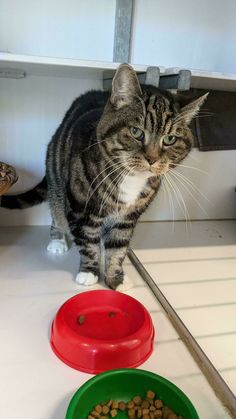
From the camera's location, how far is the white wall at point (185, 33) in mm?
1400

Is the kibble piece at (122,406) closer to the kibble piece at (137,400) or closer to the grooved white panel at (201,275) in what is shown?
the kibble piece at (137,400)

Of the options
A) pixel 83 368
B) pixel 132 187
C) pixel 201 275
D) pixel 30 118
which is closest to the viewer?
pixel 83 368

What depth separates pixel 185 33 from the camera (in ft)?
4.75

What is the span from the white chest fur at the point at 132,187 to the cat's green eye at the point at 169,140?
A: 0.10 m

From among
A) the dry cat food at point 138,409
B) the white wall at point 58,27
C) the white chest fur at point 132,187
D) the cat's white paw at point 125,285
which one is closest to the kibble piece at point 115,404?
the dry cat food at point 138,409

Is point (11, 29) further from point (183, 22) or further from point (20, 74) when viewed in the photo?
point (183, 22)

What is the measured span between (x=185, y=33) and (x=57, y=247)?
96 cm

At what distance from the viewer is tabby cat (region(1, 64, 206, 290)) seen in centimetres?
99

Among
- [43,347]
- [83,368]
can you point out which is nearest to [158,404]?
[83,368]

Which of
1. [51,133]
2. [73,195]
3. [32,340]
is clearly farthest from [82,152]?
[32,340]

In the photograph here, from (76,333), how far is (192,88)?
1.08 m

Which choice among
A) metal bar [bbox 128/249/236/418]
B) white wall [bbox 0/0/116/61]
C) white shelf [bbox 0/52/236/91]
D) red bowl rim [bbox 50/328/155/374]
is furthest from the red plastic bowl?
white wall [bbox 0/0/116/61]

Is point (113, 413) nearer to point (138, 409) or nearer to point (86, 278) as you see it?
point (138, 409)

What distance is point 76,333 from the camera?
0.85 metres
